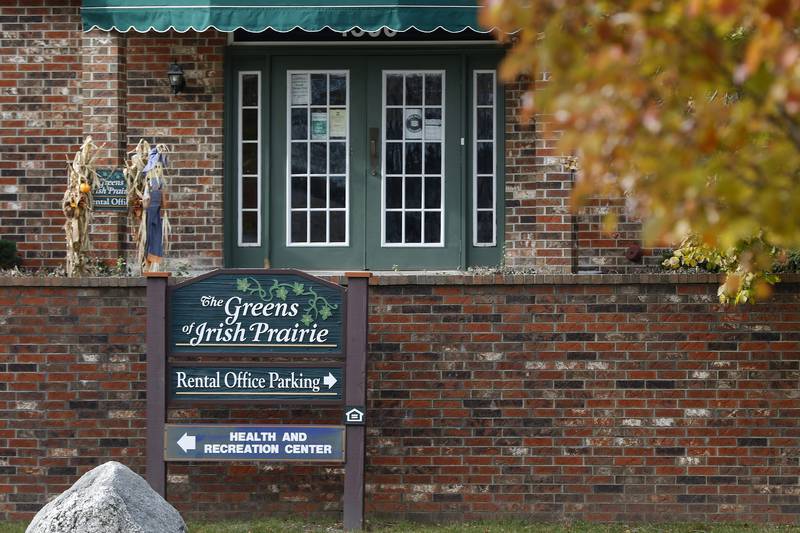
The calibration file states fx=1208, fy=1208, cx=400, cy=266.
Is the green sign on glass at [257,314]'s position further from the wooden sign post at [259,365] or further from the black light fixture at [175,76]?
the black light fixture at [175,76]

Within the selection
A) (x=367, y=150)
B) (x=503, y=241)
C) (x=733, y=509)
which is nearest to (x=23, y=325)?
(x=367, y=150)

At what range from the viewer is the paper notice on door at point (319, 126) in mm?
12133

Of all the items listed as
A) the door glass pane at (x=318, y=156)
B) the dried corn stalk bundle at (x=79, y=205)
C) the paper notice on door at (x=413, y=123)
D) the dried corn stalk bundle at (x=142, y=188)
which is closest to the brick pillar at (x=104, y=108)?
the dried corn stalk bundle at (x=142, y=188)

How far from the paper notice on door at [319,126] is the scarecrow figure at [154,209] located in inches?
92.5

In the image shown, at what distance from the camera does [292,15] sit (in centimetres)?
1088

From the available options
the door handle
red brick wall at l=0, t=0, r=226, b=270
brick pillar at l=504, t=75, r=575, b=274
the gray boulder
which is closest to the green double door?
the door handle

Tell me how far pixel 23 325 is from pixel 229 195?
10.5ft

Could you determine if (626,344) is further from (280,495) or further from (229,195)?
(229,195)

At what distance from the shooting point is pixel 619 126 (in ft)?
11.6

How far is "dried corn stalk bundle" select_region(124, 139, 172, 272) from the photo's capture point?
395 inches

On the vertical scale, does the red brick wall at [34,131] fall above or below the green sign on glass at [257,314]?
above

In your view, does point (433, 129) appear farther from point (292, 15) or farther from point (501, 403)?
point (501, 403)

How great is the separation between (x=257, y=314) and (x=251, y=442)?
924mm

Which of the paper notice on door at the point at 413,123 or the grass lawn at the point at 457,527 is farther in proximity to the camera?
the paper notice on door at the point at 413,123
